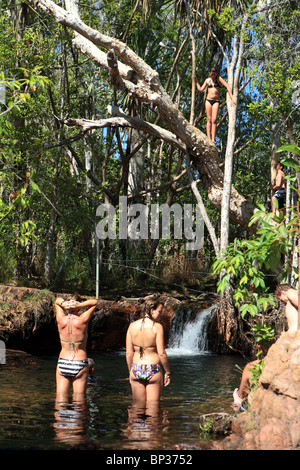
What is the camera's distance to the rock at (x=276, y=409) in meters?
4.48

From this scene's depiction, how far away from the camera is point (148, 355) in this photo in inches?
269

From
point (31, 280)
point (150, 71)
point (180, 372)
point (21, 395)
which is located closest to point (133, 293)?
point (31, 280)

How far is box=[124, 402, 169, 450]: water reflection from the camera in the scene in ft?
18.3

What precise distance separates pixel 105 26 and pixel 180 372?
42.1 ft

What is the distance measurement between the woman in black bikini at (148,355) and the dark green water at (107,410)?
12.0 inches

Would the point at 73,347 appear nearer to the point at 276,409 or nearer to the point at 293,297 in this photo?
the point at 293,297

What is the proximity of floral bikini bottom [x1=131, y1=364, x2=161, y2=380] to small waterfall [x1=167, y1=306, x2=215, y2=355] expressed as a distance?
8350 mm

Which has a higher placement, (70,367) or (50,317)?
(70,367)

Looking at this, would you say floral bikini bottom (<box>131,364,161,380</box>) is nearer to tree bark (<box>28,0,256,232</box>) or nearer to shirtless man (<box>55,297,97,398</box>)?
shirtless man (<box>55,297,97,398</box>)

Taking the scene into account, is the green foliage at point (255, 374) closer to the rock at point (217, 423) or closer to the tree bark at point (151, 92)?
the rock at point (217, 423)

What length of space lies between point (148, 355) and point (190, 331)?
865 centimetres

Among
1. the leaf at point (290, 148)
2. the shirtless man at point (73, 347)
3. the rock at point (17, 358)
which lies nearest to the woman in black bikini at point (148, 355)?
the shirtless man at point (73, 347)

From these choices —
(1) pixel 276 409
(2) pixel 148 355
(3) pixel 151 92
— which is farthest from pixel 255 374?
(3) pixel 151 92

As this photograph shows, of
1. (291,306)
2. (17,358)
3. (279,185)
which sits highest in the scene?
(279,185)
